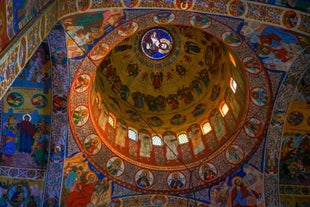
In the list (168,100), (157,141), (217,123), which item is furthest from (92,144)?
(217,123)

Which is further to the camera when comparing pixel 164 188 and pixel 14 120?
pixel 164 188

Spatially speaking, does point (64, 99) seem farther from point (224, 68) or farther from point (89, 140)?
point (224, 68)

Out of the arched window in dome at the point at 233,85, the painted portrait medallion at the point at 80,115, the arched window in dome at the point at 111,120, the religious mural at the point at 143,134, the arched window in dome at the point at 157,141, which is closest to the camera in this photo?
the religious mural at the point at 143,134

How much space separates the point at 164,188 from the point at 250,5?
714 centimetres

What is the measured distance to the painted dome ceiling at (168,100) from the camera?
1427 centimetres

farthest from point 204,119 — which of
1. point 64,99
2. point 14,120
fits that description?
point 14,120

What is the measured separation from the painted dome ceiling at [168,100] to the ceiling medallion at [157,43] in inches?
1.5

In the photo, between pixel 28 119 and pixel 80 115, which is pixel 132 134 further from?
pixel 28 119

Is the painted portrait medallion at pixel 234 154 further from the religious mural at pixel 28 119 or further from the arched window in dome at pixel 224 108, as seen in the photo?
the religious mural at pixel 28 119

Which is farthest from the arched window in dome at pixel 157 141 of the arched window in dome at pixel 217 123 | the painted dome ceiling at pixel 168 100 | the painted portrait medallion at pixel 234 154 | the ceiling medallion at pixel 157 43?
the ceiling medallion at pixel 157 43

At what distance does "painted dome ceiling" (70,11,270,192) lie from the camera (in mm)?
14266

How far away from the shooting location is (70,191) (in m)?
15.1

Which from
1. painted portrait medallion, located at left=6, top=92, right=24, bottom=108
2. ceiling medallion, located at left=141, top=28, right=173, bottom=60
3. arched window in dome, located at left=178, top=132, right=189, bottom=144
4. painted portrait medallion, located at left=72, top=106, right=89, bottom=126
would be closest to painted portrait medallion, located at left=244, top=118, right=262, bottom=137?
arched window in dome, located at left=178, top=132, right=189, bottom=144

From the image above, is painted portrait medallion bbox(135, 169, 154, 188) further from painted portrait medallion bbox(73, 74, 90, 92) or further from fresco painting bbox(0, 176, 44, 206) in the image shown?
A: painted portrait medallion bbox(73, 74, 90, 92)
